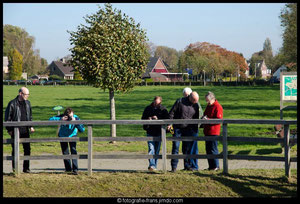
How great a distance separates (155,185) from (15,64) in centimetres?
9841

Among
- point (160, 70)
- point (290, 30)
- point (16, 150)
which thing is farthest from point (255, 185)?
point (160, 70)

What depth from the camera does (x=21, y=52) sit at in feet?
367

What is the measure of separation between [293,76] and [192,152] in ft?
11.6

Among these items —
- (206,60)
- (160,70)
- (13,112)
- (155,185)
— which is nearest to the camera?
(155,185)

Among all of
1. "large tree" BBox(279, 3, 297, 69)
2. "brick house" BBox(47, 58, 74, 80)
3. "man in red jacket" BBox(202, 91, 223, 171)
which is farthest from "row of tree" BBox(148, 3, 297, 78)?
"man in red jacket" BBox(202, 91, 223, 171)

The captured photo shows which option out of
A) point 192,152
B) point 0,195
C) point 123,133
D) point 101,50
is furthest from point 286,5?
point 0,195

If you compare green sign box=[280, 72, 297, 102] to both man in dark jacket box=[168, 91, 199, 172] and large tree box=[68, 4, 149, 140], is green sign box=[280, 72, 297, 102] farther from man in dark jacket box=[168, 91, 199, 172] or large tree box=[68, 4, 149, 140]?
large tree box=[68, 4, 149, 140]

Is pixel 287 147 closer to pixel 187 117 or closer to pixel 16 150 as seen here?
pixel 187 117

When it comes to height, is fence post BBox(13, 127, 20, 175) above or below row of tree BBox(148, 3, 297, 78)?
below

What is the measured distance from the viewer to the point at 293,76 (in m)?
11.6

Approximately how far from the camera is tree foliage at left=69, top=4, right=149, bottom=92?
14.7 meters

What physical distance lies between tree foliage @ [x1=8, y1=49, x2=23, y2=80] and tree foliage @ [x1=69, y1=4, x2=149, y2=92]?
300ft

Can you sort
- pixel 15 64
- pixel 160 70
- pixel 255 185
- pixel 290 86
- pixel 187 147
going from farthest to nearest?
pixel 160 70 < pixel 15 64 < pixel 290 86 < pixel 187 147 < pixel 255 185

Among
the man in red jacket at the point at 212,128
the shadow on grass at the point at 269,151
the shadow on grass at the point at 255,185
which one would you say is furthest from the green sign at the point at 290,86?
the shadow on grass at the point at 255,185
